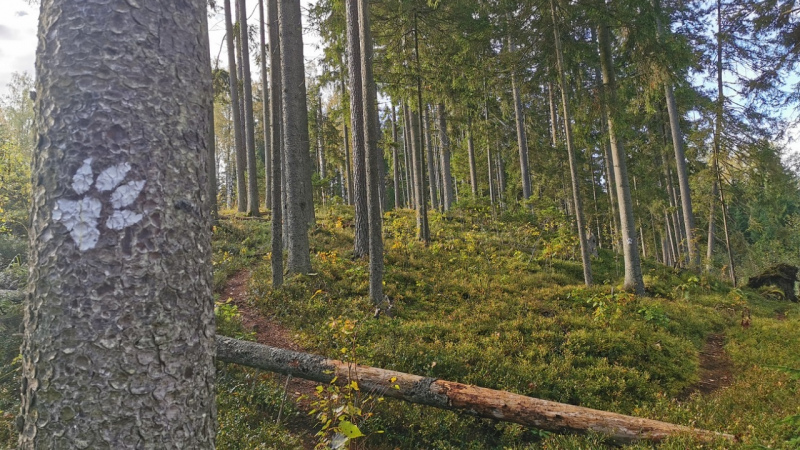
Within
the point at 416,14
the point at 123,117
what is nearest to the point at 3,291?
the point at 123,117

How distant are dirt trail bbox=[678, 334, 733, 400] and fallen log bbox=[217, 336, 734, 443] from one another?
2.59m

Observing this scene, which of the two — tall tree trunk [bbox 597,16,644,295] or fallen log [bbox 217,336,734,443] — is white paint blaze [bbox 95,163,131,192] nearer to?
fallen log [bbox 217,336,734,443]

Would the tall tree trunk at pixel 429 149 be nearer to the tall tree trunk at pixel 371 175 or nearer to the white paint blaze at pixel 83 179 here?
the tall tree trunk at pixel 371 175

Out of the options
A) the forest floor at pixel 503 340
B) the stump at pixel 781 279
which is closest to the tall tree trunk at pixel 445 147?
the forest floor at pixel 503 340

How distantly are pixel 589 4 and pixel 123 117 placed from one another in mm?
13084

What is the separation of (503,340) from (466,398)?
2.86 metres

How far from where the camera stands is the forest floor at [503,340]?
5191mm

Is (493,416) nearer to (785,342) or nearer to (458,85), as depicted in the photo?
(785,342)

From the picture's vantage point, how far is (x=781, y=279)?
14711mm

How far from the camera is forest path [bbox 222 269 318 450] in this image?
534cm

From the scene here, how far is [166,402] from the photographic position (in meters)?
1.28

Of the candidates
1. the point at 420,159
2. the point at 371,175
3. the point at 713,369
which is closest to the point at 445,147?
the point at 420,159

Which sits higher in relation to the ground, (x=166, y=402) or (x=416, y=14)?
(x=416, y=14)

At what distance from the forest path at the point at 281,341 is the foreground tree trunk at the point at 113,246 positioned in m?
4.28
